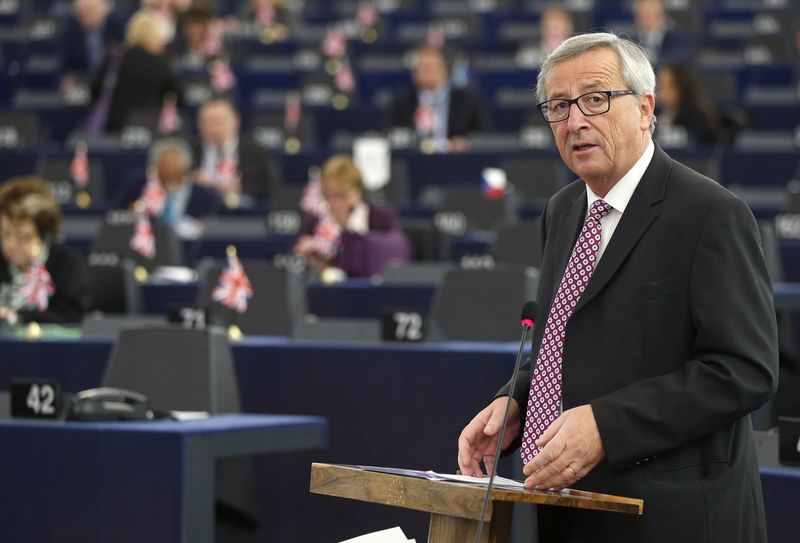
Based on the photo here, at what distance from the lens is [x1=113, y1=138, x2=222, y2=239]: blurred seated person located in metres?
9.05

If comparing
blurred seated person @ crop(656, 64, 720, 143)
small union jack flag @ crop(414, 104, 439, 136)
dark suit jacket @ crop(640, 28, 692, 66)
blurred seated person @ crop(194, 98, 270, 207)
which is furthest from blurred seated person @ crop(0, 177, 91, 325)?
dark suit jacket @ crop(640, 28, 692, 66)

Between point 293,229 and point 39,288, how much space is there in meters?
2.69

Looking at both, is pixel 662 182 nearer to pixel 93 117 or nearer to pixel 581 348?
pixel 581 348

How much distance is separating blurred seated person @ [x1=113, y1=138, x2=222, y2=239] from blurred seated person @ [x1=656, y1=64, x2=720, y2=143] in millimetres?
2825

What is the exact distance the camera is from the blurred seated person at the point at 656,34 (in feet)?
38.5

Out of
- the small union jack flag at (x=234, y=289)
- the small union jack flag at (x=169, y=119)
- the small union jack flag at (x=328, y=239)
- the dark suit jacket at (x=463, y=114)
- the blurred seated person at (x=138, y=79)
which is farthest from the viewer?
the blurred seated person at (x=138, y=79)

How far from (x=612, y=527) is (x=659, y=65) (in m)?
8.71

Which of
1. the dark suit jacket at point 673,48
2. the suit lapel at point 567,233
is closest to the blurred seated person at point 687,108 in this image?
the dark suit jacket at point 673,48

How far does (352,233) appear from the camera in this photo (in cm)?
752

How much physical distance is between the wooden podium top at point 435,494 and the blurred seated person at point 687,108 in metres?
7.08

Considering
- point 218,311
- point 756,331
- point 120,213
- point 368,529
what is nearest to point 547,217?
point 756,331

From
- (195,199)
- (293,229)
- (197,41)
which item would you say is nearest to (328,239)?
(293,229)

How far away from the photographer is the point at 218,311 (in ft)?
21.1

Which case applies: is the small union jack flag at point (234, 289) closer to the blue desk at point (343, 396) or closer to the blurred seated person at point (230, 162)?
the blue desk at point (343, 396)
